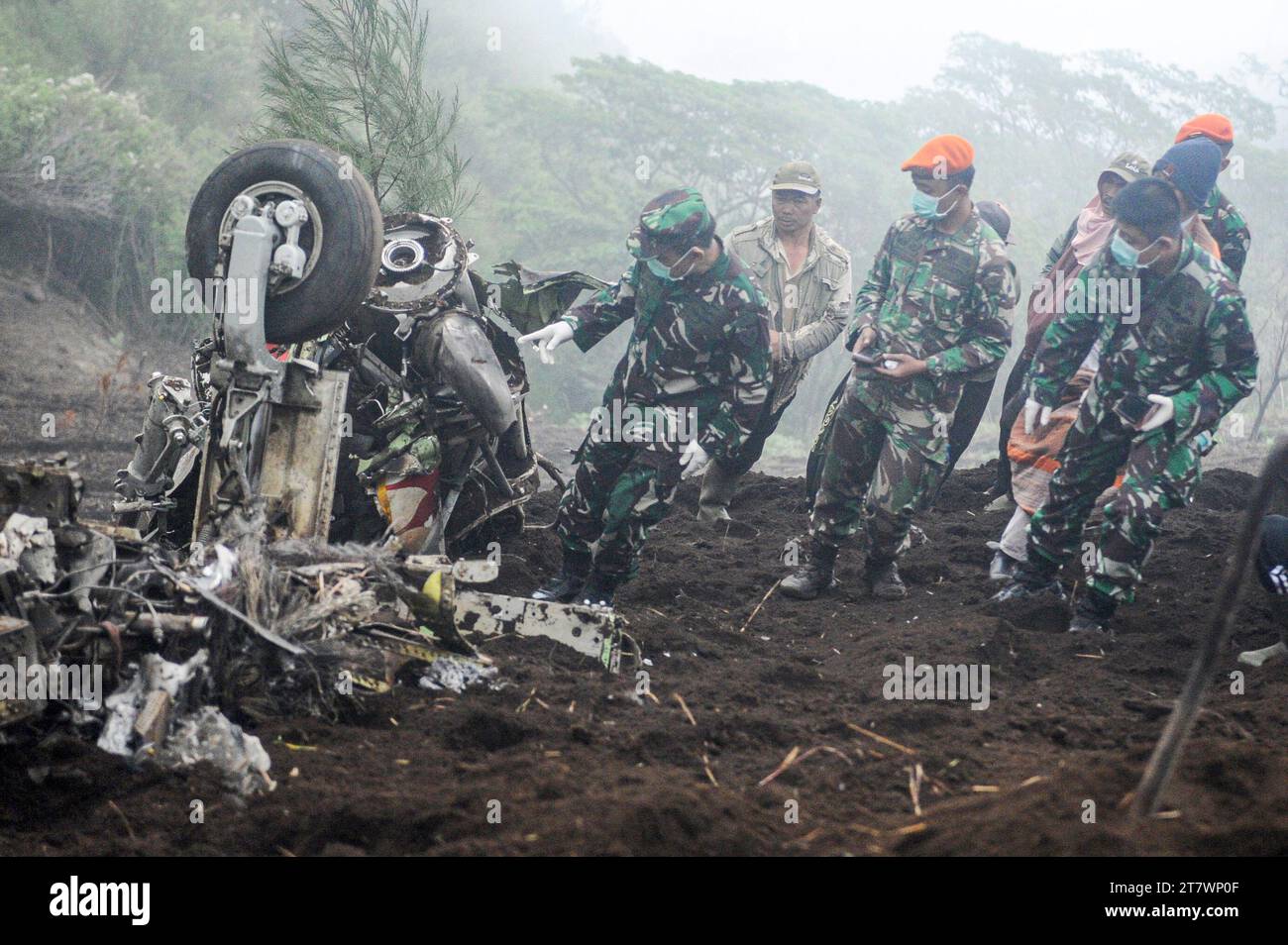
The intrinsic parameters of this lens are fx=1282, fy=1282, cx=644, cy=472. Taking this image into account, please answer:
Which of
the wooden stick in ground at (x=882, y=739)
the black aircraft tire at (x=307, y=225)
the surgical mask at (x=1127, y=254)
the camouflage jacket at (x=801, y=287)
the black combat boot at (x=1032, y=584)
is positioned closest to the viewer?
the wooden stick in ground at (x=882, y=739)

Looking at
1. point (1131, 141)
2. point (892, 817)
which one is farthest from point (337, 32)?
point (1131, 141)

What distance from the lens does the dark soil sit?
10.1ft

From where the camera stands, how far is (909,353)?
629 cm

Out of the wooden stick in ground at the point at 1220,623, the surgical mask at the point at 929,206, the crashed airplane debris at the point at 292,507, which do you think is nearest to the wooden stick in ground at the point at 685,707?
the crashed airplane debris at the point at 292,507

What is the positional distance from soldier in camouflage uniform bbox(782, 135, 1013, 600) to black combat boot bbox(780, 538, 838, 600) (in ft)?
0.04

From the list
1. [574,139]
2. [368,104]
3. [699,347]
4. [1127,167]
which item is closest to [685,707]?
[699,347]

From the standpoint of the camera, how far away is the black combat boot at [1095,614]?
5.61 metres

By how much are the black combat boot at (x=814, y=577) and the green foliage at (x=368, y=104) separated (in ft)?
11.3

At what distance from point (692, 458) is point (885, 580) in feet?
3.85

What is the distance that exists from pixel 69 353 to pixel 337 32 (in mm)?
6081

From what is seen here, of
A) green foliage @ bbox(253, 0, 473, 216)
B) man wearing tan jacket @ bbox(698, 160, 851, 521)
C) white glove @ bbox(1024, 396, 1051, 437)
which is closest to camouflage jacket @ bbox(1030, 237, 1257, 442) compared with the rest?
white glove @ bbox(1024, 396, 1051, 437)

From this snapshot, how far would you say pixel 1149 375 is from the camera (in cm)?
556

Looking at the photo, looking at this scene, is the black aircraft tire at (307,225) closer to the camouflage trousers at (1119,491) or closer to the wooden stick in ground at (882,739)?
the wooden stick in ground at (882,739)
